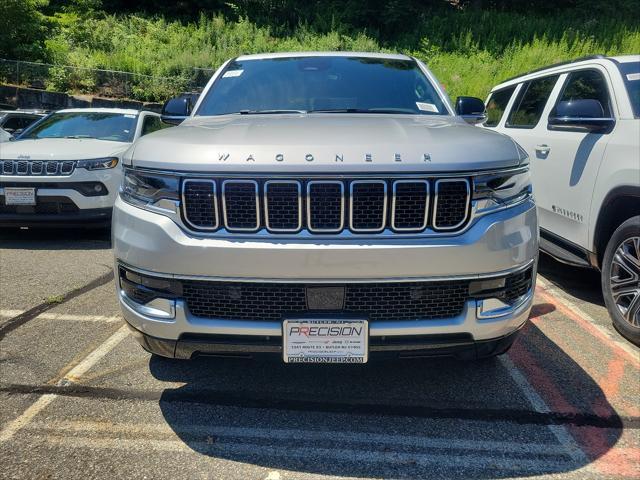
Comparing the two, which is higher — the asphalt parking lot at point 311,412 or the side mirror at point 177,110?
the side mirror at point 177,110

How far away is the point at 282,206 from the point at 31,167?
16.3 feet

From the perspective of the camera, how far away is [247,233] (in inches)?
96.9

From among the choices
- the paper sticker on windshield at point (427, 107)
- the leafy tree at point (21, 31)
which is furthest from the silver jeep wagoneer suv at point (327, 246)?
the leafy tree at point (21, 31)

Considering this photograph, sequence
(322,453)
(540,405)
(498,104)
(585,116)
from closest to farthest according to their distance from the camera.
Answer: (322,453) → (540,405) → (585,116) → (498,104)

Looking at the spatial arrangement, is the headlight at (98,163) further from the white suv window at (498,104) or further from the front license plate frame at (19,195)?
the white suv window at (498,104)

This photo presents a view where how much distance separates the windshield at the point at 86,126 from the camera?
24.3 ft

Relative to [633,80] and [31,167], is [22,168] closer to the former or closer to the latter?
[31,167]

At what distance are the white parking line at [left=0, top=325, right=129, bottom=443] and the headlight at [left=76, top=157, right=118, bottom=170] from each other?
2996mm

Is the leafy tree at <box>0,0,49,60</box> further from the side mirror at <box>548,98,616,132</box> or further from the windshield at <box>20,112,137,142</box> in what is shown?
the side mirror at <box>548,98,616,132</box>

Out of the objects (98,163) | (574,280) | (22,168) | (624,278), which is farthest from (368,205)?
(22,168)

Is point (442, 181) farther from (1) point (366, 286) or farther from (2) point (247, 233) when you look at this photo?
(2) point (247, 233)

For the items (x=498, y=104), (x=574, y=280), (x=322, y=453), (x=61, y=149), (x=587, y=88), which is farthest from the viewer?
(x=498, y=104)

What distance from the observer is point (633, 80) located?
4.25 metres

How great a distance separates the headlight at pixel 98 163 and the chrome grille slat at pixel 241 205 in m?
4.53
